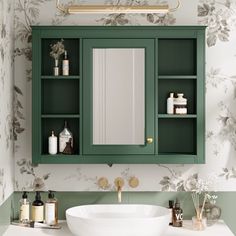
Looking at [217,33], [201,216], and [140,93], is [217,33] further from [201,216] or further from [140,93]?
[201,216]

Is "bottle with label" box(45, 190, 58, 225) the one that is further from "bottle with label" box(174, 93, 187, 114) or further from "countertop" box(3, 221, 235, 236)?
"bottle with label" box(174, 93, 187, 114)

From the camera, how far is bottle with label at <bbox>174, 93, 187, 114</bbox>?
11.4 ft

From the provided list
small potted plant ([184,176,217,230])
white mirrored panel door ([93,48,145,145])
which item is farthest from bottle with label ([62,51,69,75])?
small potted plant ([184,176,217,230])

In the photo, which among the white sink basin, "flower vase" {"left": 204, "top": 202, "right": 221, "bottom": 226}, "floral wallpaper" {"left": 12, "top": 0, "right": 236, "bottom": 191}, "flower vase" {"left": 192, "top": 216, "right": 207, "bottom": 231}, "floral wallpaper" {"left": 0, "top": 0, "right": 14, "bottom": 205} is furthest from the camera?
"floral wallpaper" {"left": 12, "top": 0, "right": 236, "bottom": 191}

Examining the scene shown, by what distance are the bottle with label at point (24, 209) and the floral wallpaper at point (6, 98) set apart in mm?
88

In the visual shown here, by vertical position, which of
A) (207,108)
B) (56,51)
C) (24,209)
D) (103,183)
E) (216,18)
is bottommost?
(24,209)

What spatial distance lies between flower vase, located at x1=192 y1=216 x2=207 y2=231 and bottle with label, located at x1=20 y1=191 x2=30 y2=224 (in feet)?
3.18

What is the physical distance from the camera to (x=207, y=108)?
3.60 metres

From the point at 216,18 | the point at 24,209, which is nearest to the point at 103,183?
the point at 24,209

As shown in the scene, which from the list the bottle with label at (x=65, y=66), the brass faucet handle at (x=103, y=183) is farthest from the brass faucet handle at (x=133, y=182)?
the bottle with label at (x=65, y=66)

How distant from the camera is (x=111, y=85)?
3.49m

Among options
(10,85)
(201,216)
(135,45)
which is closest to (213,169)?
(201,216)

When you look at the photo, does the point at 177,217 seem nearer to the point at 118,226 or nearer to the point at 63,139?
the point at 118,226

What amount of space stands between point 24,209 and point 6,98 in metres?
0.67
